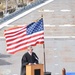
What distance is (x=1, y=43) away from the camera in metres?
33.9

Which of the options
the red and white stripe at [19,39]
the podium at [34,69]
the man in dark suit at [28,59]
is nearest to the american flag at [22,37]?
the red and white stripe at [19,39]

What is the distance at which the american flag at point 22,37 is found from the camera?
Answer: 1406cm

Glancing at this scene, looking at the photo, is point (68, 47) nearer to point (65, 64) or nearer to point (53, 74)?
point (65, 64)

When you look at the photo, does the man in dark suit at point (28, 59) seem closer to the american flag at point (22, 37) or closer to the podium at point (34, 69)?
the podium at point (34, 69)

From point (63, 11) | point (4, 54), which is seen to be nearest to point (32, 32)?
point (4, 54)

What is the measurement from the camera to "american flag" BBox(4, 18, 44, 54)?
14.1 m

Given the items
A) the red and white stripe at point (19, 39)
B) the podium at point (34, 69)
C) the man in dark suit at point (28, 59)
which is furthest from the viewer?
the red and white stripe at point (19, 39)

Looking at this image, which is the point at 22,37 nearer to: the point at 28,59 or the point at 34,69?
the point at 28,59

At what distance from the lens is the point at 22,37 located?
46.8 ft

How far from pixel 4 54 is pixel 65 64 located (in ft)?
17.2

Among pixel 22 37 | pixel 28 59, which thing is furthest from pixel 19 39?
pixel 28 59

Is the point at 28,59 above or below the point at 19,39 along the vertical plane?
below

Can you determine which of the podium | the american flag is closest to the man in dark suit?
the podium

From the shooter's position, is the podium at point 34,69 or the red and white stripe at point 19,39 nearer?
the podium at point 34,69
